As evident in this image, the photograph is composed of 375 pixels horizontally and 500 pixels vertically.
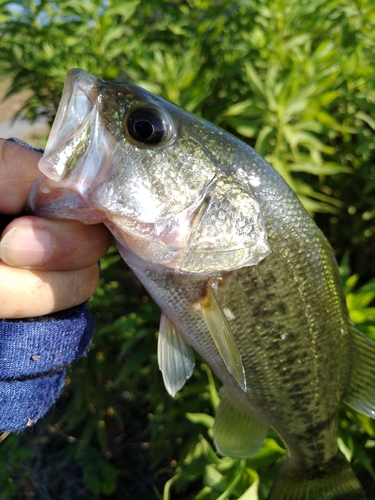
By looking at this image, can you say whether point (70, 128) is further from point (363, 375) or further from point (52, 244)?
point (363, 375)

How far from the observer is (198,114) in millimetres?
2232

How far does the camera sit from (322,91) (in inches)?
77.7

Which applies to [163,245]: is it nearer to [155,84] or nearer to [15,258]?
[15,258]

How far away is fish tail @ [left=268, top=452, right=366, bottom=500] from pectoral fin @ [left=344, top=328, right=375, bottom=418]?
219 millimetres

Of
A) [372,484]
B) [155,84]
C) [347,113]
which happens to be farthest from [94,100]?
[372,484]

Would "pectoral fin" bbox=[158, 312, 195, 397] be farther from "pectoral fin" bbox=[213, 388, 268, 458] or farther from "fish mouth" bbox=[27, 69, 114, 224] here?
"fish mouth" bbox=[27, 69, 114, 224]

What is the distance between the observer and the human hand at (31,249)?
97cm

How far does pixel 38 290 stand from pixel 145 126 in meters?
0.49

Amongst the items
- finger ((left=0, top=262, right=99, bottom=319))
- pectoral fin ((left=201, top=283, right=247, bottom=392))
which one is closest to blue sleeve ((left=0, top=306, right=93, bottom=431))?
finger ((left=0, top=262, right=99, bottom=319))

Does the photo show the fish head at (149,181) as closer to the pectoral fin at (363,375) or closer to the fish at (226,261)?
the fish at (226,261)

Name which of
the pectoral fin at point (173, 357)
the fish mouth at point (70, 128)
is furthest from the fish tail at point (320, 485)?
the fish mouth at point (70, 128)

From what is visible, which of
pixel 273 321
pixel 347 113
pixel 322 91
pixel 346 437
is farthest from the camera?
pixel 347 113

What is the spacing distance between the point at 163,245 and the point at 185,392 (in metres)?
1.25

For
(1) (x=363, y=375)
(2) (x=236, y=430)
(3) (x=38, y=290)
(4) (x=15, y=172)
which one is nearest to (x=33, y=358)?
(3) (x=38, y=290)
